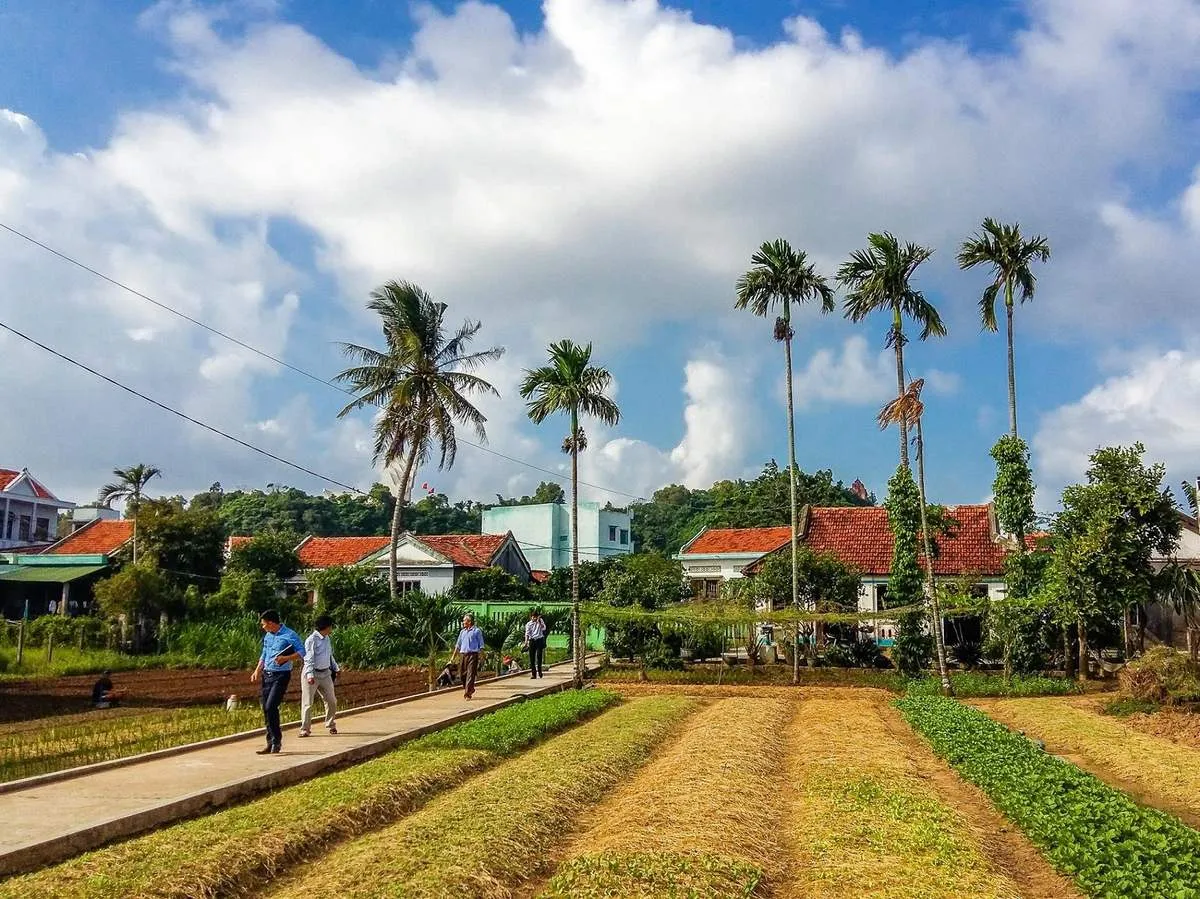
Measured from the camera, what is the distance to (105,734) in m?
15.5

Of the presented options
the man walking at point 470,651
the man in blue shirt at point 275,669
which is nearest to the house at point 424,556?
the man walking at point 470,651

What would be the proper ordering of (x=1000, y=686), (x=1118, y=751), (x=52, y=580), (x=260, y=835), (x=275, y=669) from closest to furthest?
(x=260, y=835), (x=275, y=669), (x=1118, y=751), (x=1000, y=686), (x=52, y=580)

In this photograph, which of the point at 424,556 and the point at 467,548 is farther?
the point at 467,548

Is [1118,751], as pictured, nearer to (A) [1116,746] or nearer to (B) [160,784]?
(A) [1116,746]

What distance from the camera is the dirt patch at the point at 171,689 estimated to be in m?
20.0

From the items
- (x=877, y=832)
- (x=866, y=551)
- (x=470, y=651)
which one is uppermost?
(x=866, y=551)

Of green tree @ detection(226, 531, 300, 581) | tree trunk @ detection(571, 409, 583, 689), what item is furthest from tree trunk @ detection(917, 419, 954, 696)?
green tree @ detection(226, 531, 300, 581)

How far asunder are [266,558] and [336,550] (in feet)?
33.2

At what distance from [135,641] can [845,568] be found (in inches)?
893

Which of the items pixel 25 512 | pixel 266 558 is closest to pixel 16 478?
pixel 25 512

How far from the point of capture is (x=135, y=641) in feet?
107

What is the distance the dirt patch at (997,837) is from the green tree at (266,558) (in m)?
32.2

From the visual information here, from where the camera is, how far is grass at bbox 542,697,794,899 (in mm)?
7812

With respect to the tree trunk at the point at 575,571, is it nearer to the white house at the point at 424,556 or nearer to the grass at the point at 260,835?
the grass at the point at 260,835
